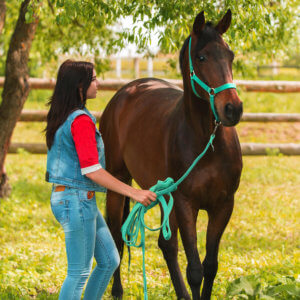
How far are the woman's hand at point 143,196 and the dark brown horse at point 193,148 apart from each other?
1.95ft

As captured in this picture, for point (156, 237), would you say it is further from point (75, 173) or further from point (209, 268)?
point (75, 173)

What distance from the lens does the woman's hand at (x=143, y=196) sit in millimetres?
2559

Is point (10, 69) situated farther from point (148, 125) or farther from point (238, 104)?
point (238, 104)

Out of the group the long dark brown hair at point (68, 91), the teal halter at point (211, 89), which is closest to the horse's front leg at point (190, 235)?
the teal halter at point (211, 89)

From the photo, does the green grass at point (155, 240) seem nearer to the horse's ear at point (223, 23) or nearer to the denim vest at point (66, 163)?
the denim vest at point (66, 163)

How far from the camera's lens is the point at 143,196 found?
8.45 ft

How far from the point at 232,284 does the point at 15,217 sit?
381cm

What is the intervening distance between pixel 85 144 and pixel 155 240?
3.25 metres

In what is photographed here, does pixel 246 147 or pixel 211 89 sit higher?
pixel 211 89

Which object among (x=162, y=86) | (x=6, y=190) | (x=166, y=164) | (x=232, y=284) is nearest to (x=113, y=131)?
(x=162, y=86)

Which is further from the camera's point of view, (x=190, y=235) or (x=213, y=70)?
(x=190, y=235)

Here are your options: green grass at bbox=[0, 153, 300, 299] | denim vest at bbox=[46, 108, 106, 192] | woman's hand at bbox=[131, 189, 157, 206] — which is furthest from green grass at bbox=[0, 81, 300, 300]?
denim vest at bbox=[46, 108, 106, 192]

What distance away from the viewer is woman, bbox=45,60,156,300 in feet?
8.41

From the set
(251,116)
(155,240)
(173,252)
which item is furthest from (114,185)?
(251,116)
